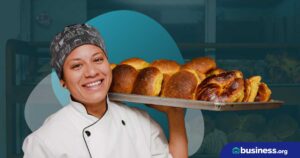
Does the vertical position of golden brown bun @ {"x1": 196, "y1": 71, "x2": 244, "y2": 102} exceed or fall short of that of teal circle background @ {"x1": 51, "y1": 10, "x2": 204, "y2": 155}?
it falls short

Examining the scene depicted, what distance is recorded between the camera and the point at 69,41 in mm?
987

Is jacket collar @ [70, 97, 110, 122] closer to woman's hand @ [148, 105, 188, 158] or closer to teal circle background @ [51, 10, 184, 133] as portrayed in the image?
woman's hand @ [148, 105, 188, 158]

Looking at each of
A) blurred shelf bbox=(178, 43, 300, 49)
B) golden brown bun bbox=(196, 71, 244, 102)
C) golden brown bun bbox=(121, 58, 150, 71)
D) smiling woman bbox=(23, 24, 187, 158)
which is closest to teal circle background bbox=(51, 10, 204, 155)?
golden brown bun bbox=(121, 58, 150, 71)

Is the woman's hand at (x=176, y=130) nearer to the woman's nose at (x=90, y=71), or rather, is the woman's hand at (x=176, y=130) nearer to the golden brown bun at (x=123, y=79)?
the golden brown bun at (x=123, y=79)

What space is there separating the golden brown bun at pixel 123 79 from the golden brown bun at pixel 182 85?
0.32 feet

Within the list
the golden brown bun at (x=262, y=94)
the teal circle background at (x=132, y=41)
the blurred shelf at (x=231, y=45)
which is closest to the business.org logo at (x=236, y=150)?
the teal circle background at (x=132, y=41)

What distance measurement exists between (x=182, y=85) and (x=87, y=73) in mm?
211

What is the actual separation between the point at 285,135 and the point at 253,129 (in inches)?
6.9

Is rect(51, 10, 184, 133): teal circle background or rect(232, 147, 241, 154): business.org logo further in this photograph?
rect(232, 147, 241, 154): business.org logo

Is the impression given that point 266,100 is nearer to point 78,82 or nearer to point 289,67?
point 78,82

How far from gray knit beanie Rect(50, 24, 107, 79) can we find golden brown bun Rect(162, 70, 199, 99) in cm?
17

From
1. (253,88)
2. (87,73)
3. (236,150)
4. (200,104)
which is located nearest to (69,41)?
(87,73)

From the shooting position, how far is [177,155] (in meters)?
1.14

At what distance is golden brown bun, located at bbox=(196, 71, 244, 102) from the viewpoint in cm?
94
